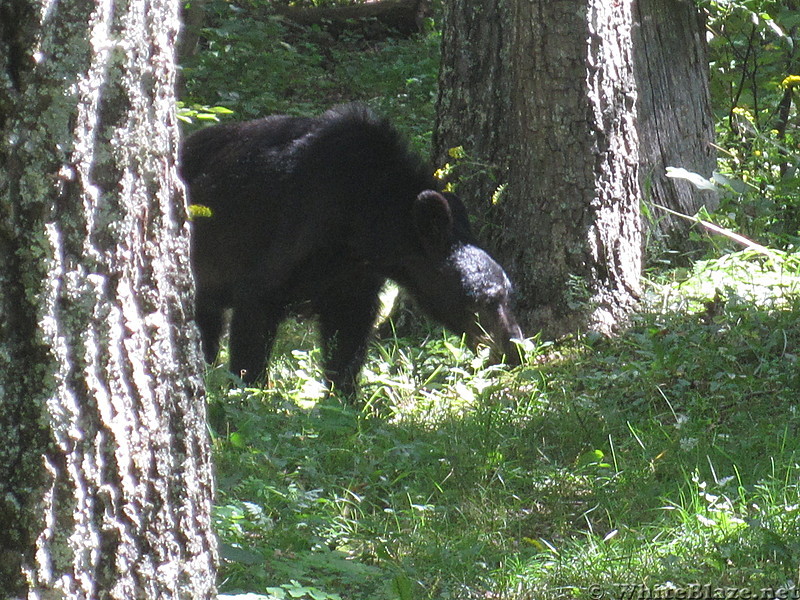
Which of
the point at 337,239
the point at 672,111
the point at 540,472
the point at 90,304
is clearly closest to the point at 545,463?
the point at 540,472

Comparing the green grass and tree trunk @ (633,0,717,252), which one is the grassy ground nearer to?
the green grass

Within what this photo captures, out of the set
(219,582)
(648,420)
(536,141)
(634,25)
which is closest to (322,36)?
(634,25)

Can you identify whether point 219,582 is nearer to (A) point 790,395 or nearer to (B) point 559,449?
(B) point 559,449

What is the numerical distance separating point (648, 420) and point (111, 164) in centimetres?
366

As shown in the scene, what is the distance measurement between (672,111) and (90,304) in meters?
6.49

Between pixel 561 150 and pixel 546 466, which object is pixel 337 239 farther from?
pixel 546 466

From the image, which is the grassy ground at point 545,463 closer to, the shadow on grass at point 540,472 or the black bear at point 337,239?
the shadow on grass at point 540,472

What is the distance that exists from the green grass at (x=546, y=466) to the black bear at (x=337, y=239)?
36cm

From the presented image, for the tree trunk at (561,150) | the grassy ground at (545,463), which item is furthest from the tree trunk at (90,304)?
the tree trunk at (561,150)

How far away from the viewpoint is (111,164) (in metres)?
2.36

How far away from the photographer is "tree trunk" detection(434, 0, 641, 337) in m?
6.41

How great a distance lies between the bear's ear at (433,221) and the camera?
6.50 metres

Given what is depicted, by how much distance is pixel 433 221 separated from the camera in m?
6.61

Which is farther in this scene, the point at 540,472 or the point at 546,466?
the point at 546,466
